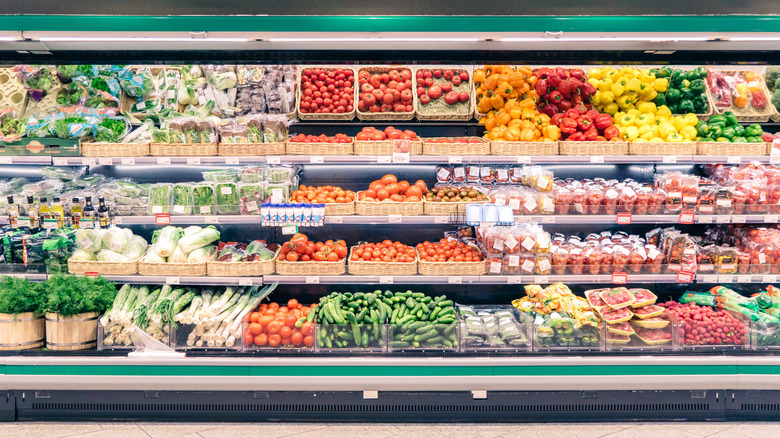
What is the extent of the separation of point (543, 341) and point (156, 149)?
9.92ft

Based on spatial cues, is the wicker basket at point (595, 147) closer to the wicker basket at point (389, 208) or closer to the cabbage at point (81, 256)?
the wicker basket at point (389, 208)

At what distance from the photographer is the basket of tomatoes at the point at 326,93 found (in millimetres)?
4113

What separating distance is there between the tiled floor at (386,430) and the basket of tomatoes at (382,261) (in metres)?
1.02

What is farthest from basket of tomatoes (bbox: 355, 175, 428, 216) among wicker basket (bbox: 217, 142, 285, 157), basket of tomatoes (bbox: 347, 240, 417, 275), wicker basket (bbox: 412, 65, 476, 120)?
wicker basket (bbox: 217, 142, 285, 157)

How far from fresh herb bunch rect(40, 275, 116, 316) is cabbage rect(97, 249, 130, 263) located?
0.22 meters

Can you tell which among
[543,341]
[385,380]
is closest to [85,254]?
[385,380]

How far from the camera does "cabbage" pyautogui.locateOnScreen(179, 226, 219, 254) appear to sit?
3.84 m

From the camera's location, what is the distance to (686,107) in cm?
425

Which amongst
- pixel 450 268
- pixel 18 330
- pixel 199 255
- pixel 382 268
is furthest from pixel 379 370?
pixel 18 330

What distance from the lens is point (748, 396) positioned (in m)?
3.53

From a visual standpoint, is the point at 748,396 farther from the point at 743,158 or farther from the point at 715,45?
the point at 715,45

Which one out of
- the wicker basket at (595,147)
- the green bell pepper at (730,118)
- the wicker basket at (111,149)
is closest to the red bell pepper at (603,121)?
the wicker basket at (595,147)

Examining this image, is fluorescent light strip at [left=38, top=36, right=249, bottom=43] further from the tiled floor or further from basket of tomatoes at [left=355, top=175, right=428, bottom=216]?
the tiled floor

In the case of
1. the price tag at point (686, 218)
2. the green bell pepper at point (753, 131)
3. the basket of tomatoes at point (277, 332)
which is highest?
the green bell pepper at point (753, 131)
